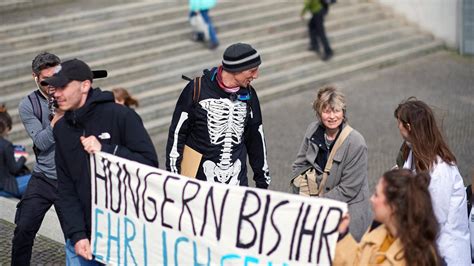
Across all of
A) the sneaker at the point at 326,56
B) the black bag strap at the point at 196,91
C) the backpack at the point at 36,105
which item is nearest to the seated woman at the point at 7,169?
the backpack at the point at 36,105

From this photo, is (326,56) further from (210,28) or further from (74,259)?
(74,259)

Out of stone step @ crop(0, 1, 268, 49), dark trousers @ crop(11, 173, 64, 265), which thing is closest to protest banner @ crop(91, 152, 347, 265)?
dark trousers @ crop(11, 173, 64, 265)

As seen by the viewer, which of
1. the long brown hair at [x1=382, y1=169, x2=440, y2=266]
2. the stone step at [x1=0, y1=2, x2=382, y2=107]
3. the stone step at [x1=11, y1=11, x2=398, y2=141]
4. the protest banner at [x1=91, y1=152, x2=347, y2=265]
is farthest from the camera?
the stone step at [x1=11, y1=11, x2=398, y2=141]

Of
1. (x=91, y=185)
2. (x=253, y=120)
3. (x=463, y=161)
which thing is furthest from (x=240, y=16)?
(x=91, y=185)

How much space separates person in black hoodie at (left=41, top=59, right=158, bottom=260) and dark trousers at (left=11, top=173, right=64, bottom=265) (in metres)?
0.98

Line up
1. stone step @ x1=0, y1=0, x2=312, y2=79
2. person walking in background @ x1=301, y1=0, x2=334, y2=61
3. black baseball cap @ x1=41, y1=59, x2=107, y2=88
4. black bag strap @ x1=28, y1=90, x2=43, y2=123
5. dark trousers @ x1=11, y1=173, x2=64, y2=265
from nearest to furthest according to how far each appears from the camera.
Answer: black baseball cap @ x1=41, y1=59, x2=107, y2=88 < dark trousers @ x1=11, y1=173, x2=64, y2=265 < black bag strap @ x1=28, y1=90, x2=43, y2=123 < stone step @ x1=0, y1=0, x2=312, y2=79 < person walking in background @ x1=301, y1=0, x2=334, y2=61

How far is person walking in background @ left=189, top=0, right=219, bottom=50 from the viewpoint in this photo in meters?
14.2

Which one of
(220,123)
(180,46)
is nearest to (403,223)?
(220,123)

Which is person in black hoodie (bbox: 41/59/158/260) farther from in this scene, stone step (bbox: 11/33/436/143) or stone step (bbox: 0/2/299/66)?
stone step (bbox: 0/2/299/66)

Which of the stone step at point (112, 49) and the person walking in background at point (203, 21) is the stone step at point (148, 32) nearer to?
the stone step at point (112, 49)

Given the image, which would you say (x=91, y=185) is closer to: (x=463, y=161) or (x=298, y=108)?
(x=463, y=161)

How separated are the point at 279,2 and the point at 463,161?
22.7 ft

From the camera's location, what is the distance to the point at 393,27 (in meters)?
16.5

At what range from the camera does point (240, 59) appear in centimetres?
583
